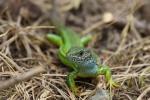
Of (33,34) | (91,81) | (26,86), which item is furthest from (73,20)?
(26,86)

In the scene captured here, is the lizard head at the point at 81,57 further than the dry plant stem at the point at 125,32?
No

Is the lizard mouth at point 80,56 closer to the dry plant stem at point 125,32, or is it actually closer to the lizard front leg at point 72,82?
the lizard front leg at point 72,82

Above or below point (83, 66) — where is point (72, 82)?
below

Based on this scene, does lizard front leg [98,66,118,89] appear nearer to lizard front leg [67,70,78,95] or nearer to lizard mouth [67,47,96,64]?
lizard mouth [67,47,96,64]

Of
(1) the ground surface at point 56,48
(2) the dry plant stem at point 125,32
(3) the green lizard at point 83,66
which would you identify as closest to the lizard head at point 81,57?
(3) the green lizard at point 83,66

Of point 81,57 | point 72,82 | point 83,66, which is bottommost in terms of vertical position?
point 72,82

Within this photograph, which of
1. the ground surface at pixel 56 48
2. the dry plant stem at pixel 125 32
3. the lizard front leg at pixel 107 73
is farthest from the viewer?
the dry plant stem at pixel 125 32

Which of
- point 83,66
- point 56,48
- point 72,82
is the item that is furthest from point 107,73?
point 56,48

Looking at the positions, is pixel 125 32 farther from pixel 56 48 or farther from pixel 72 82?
pixel 72 82
